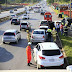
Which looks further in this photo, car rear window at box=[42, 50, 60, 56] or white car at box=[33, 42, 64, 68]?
car rear window at box=[42, 50, 60, 56]

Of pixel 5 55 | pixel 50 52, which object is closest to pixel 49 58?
pixel 50 52

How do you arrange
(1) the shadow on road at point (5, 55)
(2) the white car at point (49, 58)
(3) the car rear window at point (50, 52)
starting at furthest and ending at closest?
(1) the shadow on road at point (5, 55) < (3) the car rear window at point (50, 52) < (2) the white car at point (49, 58)

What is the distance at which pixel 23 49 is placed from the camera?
63.9ft

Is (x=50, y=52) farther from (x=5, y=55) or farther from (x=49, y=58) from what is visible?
(x=5, y=55)

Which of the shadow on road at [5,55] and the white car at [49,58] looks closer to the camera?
the white car at [49,58]

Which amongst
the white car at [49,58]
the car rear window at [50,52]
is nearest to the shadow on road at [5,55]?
the white car at [49,58]

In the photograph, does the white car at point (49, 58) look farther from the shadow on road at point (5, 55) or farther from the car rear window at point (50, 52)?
the shadow on road at point (5, 55)

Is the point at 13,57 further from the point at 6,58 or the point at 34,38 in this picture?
the point at 34,38

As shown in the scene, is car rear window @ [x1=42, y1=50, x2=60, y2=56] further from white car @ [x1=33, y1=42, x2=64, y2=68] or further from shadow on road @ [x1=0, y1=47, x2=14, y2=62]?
shadow on road @ [x1=0, y1=47, x2=14, y2=62]

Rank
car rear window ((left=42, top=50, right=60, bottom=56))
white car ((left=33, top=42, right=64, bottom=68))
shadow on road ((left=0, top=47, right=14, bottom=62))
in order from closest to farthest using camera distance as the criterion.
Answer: white car ((left=33, top=42, right=64, bottom=68)) < car rear window ((left=42, top=50, right=60, bottom=56)) < shadow on road ((left=0, top=47, right=14, bottom=62))

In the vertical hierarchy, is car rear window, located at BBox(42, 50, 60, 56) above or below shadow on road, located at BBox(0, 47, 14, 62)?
above

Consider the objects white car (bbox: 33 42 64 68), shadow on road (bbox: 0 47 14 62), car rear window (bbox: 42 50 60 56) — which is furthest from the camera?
shadow on road (bbox: 0 47 14 62)

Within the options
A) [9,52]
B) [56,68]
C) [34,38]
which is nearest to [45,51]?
[56,68]

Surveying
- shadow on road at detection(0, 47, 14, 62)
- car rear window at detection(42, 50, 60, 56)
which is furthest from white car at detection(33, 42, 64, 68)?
shadow on road at detection(0, 47, 14, 62)
